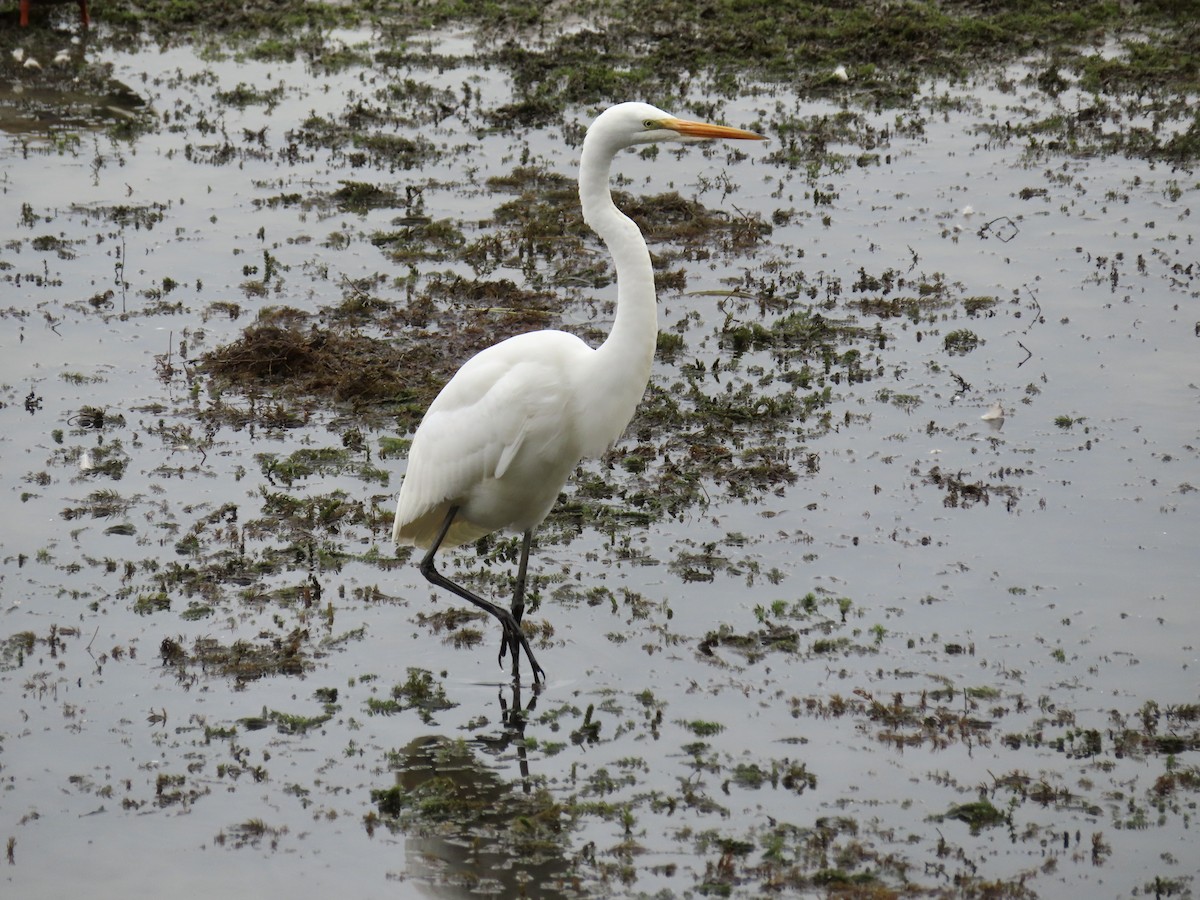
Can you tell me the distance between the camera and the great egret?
6.08 m

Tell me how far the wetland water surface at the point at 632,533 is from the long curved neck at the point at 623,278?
59.9 inches

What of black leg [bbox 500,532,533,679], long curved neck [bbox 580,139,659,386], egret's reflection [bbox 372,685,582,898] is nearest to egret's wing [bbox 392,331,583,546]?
long curved neck [bbox 580,139,659,386]

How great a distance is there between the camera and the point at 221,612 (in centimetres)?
704

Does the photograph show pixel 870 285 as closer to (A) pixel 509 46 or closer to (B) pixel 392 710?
(B) pixel 392 710

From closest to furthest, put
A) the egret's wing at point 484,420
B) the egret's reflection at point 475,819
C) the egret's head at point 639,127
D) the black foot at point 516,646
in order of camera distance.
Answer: the egret's reflection at point 475,819, the egret's head at point 639,127, the egret's wing at point 484,420, the black foot at point 516,646

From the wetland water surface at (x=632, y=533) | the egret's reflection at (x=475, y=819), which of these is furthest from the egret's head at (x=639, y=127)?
the egret's reflection at (x=475, y=819)

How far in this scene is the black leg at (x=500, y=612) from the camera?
6.57 metres

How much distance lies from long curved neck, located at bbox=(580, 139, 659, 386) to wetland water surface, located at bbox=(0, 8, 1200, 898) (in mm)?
1522

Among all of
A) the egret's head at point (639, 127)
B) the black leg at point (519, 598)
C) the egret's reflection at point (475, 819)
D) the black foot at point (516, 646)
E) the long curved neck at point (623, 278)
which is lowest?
the egret's reflection at point (475, 819)

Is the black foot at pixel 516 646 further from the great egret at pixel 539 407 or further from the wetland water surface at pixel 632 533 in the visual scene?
the wetland water surface at pixel 632 533

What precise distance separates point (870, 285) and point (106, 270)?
613 cm

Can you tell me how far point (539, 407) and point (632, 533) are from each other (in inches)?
69.6

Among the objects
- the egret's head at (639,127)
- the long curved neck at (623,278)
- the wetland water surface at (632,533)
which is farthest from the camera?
the egret's head at (639,127)

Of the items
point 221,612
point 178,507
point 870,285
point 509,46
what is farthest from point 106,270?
point 509,46
